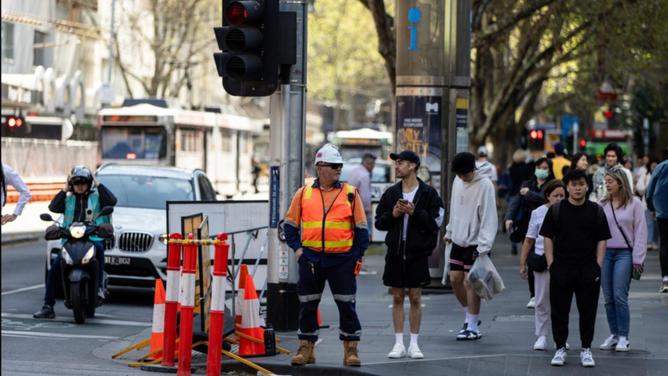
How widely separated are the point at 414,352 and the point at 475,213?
6.09 ft

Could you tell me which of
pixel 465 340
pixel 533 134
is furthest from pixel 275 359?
pixel 533 134

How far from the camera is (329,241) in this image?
32.7ft

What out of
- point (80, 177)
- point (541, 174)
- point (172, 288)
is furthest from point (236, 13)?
point (541, 174)

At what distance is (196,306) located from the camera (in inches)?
409

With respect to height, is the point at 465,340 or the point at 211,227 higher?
the point at 211,227

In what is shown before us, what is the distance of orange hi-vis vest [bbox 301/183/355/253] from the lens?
9.97m

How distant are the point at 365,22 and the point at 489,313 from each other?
53460mm

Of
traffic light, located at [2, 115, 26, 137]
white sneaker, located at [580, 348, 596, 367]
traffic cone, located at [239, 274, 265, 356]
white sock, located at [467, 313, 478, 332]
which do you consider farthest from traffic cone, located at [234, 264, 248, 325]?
traffic light, located at [2, 115, 26, 137]

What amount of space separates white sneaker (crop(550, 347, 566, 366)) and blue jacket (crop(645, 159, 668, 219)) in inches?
207

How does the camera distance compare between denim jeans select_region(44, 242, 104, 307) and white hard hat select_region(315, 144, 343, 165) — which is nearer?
white hard hat select_region(315, 144, 343, 165)

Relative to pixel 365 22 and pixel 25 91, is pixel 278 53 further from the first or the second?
pixel 365 22

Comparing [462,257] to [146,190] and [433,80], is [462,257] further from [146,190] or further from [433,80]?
[146,190]

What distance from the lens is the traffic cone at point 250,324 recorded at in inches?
426

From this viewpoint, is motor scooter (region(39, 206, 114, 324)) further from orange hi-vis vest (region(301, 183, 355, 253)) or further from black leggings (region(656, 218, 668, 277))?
black leggings (region(656, 218, 668, 277))
